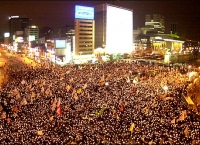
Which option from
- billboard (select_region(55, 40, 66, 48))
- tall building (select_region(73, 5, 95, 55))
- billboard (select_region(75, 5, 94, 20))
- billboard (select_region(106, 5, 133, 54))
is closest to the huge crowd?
billboard (select_region(55, 40, 66, 48))

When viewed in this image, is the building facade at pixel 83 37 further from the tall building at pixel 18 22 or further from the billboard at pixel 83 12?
the tall building at pixel 18 22

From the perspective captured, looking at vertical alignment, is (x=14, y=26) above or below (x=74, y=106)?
above

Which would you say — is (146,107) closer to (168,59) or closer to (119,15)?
(168,59)

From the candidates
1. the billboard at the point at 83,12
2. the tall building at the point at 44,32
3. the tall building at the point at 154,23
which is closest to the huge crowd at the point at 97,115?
the billboard at the point at 83,12

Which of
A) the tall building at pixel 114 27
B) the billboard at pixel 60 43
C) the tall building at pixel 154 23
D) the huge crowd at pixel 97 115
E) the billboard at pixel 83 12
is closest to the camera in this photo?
the huge crowd at pixel 97 115

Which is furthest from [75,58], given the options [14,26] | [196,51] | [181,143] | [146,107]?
[14,26]

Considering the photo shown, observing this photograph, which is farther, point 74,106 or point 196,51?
point 196,51

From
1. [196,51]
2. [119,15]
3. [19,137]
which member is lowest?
[19,137]

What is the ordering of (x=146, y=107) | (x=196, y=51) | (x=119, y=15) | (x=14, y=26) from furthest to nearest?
(x=14, y=26)
(x=119, y=15)
(x=196, y=51)
(x=146, y=107)
